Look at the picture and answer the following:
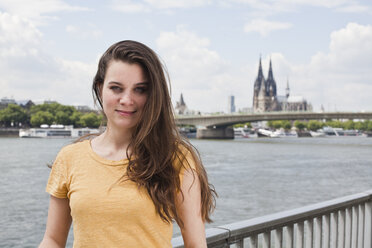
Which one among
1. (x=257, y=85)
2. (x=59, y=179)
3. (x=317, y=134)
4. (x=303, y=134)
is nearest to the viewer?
(x=59, y=179)

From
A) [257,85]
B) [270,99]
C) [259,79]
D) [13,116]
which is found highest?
[259,79]

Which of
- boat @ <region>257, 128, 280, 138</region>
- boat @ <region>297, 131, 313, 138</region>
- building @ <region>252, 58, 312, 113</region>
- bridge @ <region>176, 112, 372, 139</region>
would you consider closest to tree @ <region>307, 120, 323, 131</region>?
boat @ <region>297, 131, 313, 138</region>

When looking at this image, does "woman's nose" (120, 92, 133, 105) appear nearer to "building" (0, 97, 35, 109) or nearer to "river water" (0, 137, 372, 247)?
"river water" (0, 137, 372, 247)

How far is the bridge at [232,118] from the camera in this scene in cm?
3978

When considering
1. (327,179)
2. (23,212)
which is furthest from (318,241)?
(327,179)

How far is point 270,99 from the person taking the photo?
10969 cm

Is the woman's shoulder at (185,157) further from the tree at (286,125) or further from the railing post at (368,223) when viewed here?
the tree at (286,125)

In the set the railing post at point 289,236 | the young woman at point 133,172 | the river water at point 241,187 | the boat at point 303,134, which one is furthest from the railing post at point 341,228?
the boat at point 303,134

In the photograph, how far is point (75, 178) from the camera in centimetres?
117

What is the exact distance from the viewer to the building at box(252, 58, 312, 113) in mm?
108875

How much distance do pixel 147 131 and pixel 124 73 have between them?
0.47ft

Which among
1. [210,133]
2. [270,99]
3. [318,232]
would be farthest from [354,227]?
[270,99]

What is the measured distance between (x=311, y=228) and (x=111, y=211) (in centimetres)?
143

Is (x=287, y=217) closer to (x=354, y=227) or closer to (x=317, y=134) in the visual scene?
(x=354, y=227)
